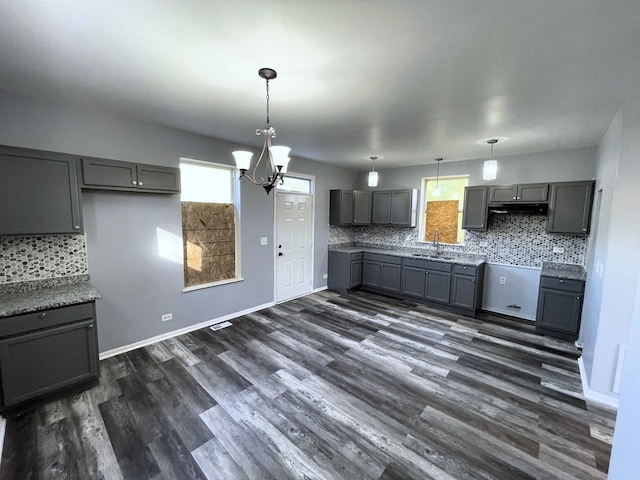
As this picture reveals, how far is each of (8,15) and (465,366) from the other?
4.31 meters

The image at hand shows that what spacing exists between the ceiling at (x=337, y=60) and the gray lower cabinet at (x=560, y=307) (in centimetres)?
192

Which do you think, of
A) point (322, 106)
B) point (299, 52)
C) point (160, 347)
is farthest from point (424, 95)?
point (160, 347)

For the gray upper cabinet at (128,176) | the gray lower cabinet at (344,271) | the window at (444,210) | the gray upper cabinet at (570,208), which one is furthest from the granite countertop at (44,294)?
the gray upper cabinet at (570,208)

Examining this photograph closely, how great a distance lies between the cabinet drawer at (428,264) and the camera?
14.8 feet

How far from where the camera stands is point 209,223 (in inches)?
148

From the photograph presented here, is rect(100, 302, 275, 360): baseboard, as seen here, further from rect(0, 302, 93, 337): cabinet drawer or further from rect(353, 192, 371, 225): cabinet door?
rect(353, 192, 371, 225): cabinet door

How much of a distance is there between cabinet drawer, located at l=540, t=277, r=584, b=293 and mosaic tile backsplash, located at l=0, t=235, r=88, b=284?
18.0 feet

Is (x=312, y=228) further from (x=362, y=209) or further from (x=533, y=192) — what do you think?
(x=533, y=192)

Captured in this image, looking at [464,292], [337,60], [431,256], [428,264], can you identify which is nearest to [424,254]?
[431,256]

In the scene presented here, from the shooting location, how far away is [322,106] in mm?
2504

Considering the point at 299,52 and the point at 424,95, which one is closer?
the point at 299,52

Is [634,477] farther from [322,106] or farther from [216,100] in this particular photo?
[216,100]

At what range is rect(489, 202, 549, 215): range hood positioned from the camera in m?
3.86

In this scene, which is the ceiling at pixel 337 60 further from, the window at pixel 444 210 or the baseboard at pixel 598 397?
the baseboard at pixel 598 397
